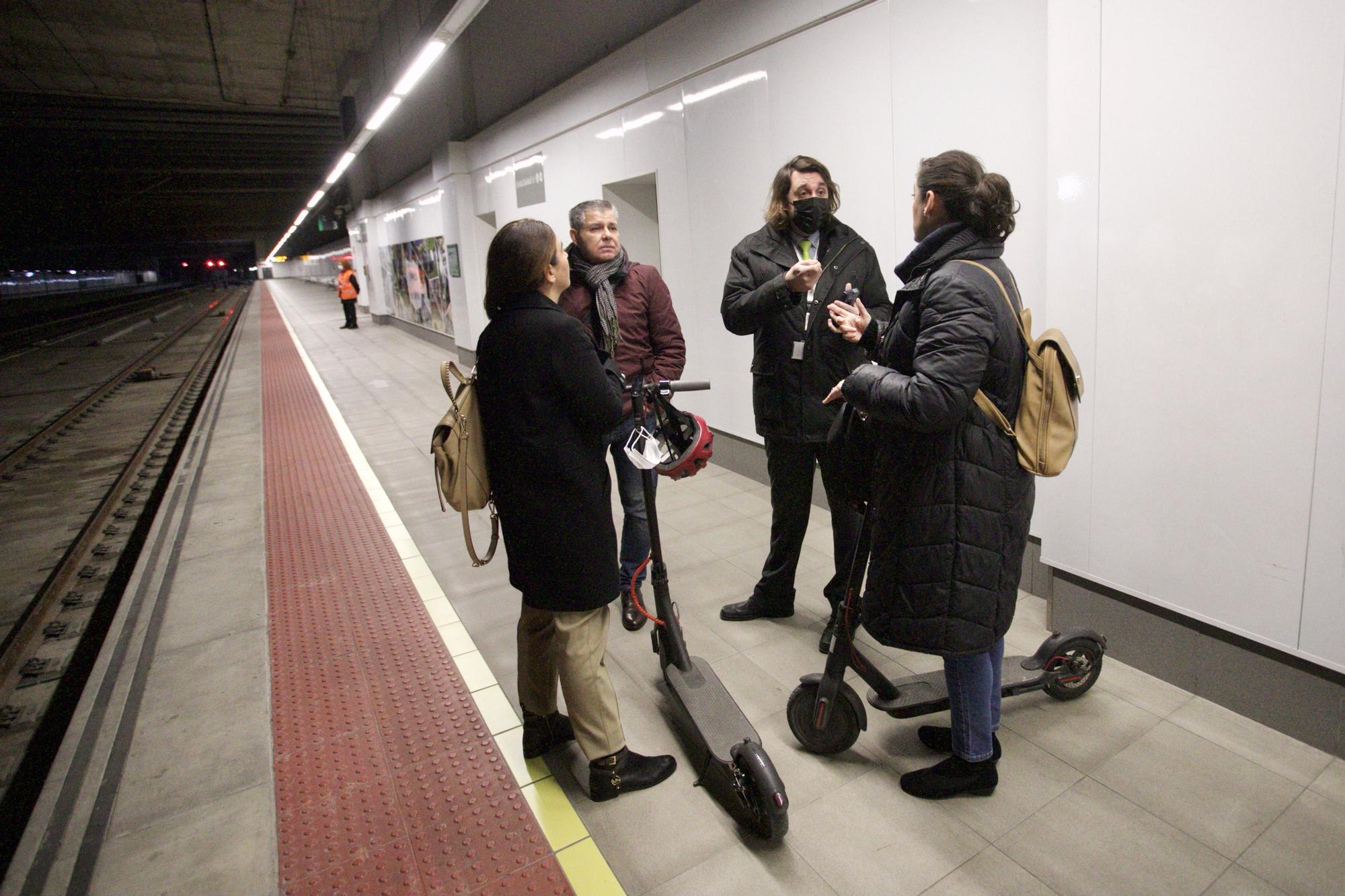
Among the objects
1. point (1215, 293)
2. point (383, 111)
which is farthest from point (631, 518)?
point (383, 111)

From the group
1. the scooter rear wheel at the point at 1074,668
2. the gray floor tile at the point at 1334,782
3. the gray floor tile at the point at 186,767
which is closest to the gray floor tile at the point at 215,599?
the gray floor tile at the point at 186,767

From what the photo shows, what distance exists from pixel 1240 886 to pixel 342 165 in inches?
631

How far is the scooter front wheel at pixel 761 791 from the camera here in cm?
201

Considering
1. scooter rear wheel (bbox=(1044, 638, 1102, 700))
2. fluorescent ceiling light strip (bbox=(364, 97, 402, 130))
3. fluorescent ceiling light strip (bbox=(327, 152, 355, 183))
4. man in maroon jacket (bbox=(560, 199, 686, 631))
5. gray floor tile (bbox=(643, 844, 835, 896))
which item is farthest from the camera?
fluorescent ceiling light strip (bbox=(327, 152, 355, 183))

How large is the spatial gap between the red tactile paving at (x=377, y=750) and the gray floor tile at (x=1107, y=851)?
1297 millimetres

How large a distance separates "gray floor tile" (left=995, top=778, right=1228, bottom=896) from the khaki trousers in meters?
1.18

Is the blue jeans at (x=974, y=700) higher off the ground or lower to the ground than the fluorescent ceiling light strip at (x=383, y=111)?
lower

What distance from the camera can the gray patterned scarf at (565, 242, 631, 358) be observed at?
3139 mm

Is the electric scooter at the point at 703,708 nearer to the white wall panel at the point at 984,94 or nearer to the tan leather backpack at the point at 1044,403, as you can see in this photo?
the tan leather backpack at the point at 1044,403

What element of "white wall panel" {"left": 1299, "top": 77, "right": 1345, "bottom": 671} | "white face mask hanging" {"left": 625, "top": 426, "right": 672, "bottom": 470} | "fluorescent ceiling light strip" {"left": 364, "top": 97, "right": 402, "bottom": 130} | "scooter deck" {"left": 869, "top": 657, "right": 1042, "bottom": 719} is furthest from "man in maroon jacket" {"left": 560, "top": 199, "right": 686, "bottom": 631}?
"fluorescent ceiling light strip" {"left": 364, "top": 97, "right": 402, "bottom": 130}

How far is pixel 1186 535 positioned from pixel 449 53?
11764 mm

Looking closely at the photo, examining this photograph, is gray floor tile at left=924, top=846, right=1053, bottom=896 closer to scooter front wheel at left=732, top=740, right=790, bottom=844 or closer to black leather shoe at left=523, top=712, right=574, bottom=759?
scooter front wheel at left=732, top=740, right=790, bottom=844

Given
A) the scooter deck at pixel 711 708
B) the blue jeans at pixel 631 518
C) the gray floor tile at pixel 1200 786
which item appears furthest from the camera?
the blue jeans at pixel 631 518

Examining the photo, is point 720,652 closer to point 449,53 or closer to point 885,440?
point 885,440
